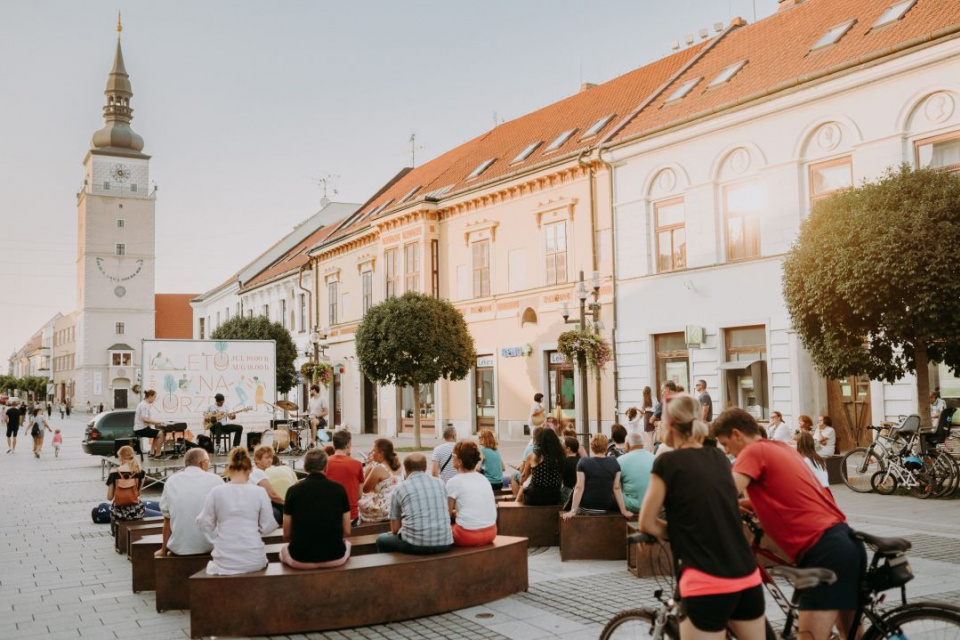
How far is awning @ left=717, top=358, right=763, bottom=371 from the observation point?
20406 mm

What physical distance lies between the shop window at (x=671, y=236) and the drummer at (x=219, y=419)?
11.9 meters

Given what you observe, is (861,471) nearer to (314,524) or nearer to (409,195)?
(314,524)

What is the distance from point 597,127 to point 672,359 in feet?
27.1

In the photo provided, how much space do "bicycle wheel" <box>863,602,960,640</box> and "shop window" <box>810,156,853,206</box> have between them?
1604 cm

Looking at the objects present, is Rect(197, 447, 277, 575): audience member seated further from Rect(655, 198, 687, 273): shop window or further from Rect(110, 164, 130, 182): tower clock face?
Rect(110, 164, 130, 182): tower clock face

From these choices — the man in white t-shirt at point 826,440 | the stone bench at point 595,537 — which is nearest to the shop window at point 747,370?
the man in white t-shirt at point 826,440

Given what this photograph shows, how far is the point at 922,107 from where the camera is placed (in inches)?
688

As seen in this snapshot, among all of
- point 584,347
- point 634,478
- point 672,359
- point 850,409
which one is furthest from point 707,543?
point 672,359

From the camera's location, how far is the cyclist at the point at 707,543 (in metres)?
3.94

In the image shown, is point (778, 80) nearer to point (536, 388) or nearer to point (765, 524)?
point (536, 388)

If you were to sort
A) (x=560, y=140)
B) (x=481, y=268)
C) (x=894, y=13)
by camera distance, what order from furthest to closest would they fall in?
(x=481, y=268) < (x=560, y=140) < (x=894, y=13)

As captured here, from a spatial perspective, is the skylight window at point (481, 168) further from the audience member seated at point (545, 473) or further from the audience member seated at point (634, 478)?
the audience member seated at point (634, 478)

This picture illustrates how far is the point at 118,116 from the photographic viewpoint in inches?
3647

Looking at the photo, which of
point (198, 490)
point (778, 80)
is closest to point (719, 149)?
point (778, 80)
